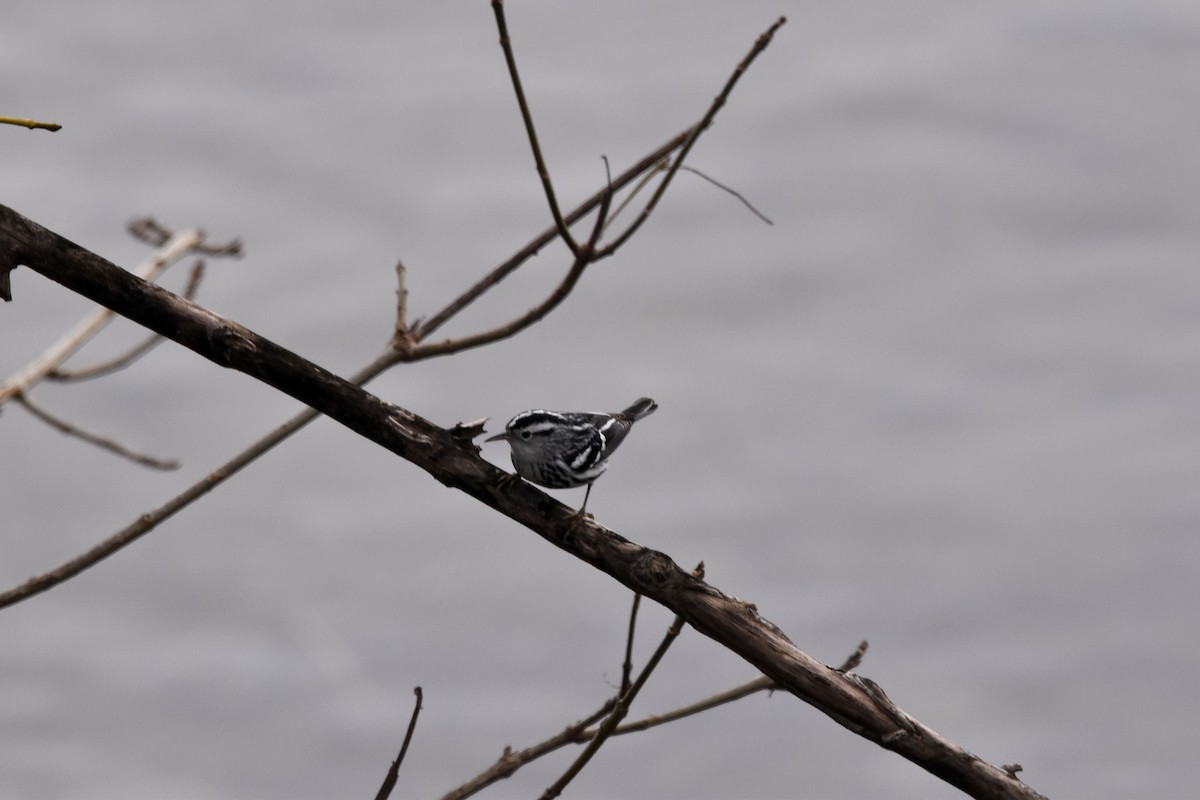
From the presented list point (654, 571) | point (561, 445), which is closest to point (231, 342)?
point (654, 571)

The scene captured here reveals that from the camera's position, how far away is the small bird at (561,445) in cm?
341

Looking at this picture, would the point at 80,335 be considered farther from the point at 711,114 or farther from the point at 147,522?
the point at 711,114

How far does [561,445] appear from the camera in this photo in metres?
3.54

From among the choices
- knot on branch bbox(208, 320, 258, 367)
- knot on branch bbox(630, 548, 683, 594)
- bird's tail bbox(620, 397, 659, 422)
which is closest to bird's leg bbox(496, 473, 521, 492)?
knot on branch bbox(630, 548, 683, 594)

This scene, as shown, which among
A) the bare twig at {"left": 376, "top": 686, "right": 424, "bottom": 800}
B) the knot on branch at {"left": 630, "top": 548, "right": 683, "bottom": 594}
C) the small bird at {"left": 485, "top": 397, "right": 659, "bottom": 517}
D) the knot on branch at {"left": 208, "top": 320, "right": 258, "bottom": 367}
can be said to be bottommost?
the bare twig at {"left": 376, "top": 686, "right": 424, "bottom": 800}

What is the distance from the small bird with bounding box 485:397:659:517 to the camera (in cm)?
341

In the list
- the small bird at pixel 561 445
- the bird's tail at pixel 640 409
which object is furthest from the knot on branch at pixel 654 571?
the bird's tail at pixel 640 409

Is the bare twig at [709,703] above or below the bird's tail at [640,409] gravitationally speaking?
below

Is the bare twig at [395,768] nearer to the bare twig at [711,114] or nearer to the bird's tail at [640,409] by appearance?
the bare twig at [711,114]

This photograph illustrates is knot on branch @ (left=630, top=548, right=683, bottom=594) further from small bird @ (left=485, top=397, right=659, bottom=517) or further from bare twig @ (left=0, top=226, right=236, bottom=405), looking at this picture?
bare twig @ (left=0, top=226, right=236, bottom=405)

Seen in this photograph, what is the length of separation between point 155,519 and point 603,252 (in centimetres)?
133

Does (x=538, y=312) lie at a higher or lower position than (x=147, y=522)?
higher

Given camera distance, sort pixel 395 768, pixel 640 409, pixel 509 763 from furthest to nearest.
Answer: pixel 640 409, pixel 509 763, pixel 395 768

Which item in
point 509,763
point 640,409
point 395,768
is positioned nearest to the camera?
point 395,768
